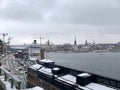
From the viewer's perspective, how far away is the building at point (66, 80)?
104ft

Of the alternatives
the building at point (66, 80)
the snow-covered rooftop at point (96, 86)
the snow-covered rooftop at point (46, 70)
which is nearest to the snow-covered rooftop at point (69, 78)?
the building at point (66, 80)

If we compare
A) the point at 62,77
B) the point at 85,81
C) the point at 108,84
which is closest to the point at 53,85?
the point at 62,77

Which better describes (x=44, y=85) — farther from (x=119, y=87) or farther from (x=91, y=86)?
(x=119, y=87)

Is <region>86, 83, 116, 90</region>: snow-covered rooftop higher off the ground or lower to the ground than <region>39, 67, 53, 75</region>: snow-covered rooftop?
lower

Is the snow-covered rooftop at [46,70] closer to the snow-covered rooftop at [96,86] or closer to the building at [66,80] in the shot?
the building at [66,80]

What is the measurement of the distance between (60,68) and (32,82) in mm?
11355

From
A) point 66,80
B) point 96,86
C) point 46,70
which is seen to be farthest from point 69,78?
point 46,70

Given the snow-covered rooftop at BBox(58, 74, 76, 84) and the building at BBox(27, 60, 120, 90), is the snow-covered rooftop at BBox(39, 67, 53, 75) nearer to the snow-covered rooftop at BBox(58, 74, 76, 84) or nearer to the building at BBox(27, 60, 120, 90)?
the building at BBox(27, 60, 120, 90)

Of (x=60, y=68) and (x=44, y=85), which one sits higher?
(x=60, y=68)

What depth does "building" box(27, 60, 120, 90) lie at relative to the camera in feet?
104

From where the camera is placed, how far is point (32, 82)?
175 feet

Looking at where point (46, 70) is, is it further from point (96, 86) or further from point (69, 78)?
point (96, 86)

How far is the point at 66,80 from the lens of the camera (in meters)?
37.2

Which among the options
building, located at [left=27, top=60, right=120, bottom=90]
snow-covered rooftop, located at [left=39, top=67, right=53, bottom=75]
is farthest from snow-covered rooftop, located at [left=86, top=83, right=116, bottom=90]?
snow-covered rooftop, located at [left=39, top=67, right=53, bottom=75]
